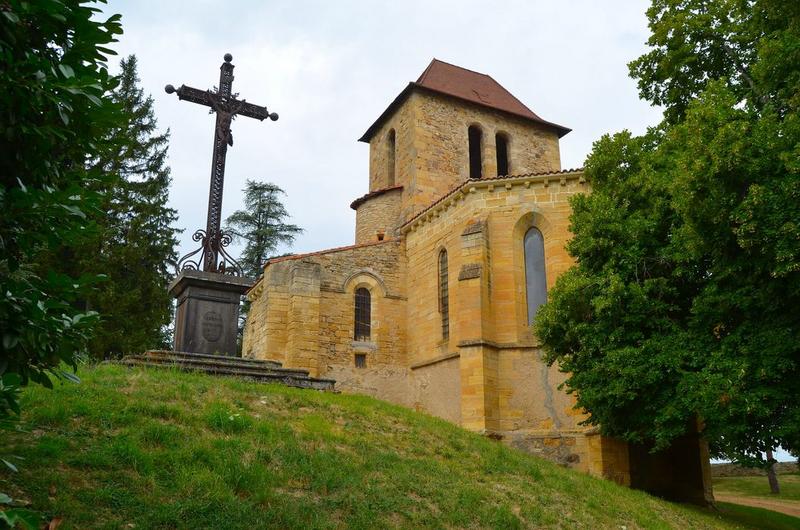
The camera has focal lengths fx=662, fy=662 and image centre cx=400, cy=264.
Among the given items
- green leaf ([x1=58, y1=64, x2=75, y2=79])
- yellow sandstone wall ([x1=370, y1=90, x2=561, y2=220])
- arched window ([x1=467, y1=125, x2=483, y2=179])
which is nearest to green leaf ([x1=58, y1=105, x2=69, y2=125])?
green leaf ([x1=58, y1=64, x2=75, y2=79])

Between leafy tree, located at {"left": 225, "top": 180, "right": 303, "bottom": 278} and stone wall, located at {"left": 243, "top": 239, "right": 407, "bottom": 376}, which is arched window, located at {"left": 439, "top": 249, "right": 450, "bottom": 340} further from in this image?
leafy tree, located at {"left": 225, "top": 180, "right": 303, "bottom": 278}

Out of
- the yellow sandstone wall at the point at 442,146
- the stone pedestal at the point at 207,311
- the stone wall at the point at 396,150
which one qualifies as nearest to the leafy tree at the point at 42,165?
the stone pedestal at the point at 207,311

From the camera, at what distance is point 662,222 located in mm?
12758

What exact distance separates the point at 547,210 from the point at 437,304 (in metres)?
4.25

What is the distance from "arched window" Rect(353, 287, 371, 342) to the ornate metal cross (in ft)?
23.7

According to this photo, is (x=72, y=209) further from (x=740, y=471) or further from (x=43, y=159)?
(x=740, y=471)

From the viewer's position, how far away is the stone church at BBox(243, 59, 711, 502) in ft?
55.7

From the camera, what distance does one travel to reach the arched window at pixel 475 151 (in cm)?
2606

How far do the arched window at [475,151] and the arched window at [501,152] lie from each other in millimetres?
724

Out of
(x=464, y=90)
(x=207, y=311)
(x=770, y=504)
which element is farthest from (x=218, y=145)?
(x=770, y=504)

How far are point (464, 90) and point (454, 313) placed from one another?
12.2 meters

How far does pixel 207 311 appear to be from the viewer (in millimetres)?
13281

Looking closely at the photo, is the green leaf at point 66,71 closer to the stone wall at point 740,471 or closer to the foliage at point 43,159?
the foliage at point 43,159

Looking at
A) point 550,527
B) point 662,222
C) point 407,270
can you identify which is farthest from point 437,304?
point 550,527
